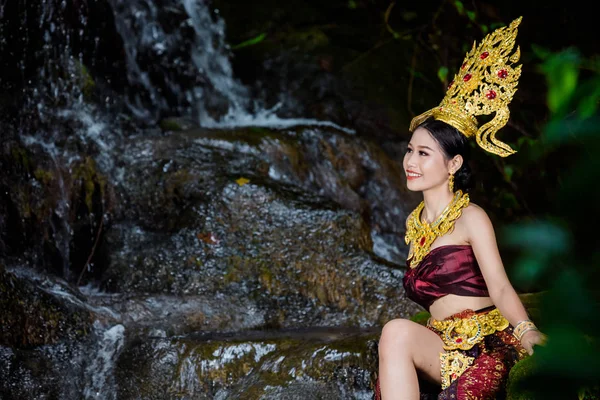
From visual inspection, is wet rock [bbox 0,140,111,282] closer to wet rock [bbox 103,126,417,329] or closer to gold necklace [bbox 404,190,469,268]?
wet rock [bbox 103,126,417,329]

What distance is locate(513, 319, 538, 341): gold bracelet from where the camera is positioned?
2.29m

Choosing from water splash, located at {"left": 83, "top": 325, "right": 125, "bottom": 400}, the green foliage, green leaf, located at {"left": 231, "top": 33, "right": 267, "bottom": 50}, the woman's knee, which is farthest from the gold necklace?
green leaf, located at {"left": 231, "top": 33, "right": 267, "bottom": 50}

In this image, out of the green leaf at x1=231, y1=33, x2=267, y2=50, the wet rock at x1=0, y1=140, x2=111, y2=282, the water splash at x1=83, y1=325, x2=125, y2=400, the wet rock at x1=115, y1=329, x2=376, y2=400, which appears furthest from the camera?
the green leaf at x1=231, y1=33, x2=267, y2=50

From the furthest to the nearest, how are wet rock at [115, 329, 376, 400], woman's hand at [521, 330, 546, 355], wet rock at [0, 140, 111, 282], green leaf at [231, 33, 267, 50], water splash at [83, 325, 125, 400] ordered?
green leaf at [231, 33, 267, 50] → wet rock at [0, 140, 111, 282] → water splash at [83, 325, 125, 400] → wet rock at [115, 329, 376, 400] → woman's hand at [521, 330, 546, 355]

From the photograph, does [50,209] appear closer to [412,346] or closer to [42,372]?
[42,372]

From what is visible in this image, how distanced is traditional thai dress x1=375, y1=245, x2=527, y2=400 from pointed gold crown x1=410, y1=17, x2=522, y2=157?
0.47 m

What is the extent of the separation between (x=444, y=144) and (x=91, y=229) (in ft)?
9.90

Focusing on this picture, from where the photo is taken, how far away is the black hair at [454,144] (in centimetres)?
274

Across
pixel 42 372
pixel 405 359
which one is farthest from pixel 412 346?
pixel 42 372

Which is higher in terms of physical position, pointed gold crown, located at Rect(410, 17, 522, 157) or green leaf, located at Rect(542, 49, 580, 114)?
pointed gold crown, located at Rect(410, 17, 522, 157)

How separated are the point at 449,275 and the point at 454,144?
1.59 feet

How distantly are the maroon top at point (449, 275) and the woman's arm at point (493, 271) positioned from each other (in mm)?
63

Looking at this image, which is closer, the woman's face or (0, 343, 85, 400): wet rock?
the woman's face

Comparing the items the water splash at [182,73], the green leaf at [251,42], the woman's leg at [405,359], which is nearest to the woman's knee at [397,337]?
the woman's leg at [405,359]
